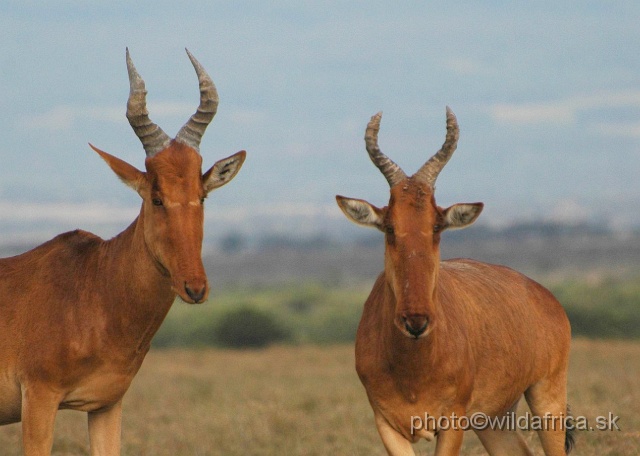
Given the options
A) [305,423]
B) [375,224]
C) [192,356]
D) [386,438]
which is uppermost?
[375,224]

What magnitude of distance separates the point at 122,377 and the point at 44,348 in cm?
70

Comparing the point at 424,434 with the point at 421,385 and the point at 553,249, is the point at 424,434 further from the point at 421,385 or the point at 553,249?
the point at 553,249

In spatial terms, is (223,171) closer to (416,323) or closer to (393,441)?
(416,323)

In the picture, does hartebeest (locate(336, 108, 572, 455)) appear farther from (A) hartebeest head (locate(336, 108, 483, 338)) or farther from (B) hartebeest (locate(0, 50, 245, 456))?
(B) hartebeest (locate(0, 50, 245, 456))

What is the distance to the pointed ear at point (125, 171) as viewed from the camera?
8602mm

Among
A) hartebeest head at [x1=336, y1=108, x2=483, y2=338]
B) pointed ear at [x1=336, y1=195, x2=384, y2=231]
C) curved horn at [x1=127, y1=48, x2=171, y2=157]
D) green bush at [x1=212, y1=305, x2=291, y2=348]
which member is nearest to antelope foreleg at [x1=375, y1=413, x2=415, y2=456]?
hartebeest head at [x1=336, y1=108, x2=483, y2=338]

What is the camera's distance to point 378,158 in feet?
29.7

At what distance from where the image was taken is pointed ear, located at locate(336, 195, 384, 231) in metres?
8.55

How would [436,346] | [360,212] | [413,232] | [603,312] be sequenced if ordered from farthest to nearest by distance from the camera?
[603,312] < [436,346] < [360,212] < [413,232]

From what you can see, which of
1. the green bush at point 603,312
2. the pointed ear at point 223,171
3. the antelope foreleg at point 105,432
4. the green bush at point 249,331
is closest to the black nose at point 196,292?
the pointed ear at point 223,171

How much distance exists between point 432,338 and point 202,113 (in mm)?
2732

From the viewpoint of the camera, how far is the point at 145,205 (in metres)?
8.73

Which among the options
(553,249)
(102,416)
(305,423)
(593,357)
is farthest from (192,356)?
(553,249)

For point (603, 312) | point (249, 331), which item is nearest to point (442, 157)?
point (249, 331)
